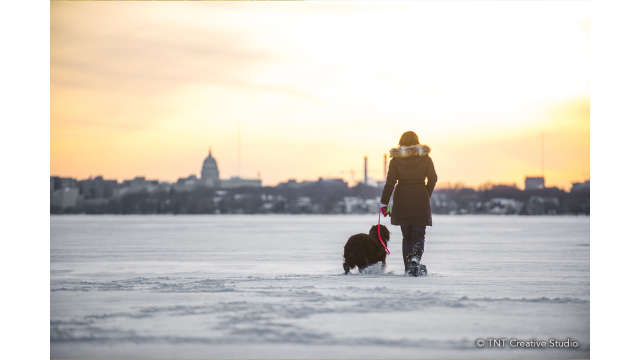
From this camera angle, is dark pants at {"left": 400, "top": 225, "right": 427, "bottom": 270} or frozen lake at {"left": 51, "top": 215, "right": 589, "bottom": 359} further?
dark pants at {"left": 400, "top": 225, "right": 427, "bottom": 270}

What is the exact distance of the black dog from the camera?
352 inches

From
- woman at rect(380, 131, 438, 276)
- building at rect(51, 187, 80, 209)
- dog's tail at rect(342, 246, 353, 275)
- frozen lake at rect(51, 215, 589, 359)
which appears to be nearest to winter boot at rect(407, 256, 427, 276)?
woman at rect(380, 131, 438, 276)

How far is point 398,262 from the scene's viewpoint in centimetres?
1142

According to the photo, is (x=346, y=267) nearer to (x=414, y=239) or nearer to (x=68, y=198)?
(x=414, y=239)

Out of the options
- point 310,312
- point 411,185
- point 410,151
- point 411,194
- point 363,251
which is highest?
point 410,151

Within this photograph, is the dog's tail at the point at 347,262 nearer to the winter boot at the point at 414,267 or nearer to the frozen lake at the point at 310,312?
the frozen lake at the point at 310,312

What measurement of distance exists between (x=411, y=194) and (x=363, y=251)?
875 millimetres

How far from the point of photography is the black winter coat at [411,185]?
8.66 metres

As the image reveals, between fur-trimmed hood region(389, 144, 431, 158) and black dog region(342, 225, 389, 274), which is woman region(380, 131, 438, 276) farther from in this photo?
black dog region(342, 225, 389, 274)

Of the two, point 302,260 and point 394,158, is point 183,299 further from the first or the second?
point 302,260

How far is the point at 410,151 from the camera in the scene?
8.79m

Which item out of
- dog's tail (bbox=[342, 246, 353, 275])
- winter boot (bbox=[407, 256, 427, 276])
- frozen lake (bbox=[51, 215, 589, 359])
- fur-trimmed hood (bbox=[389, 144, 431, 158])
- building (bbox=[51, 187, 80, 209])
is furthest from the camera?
building (bbox=[51, 187, 80, 209])

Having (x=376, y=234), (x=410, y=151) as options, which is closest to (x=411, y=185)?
(x=410, y=151)
